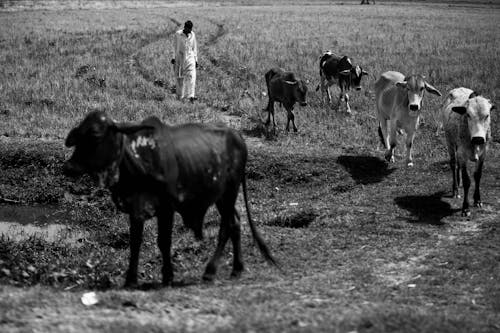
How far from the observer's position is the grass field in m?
6.22

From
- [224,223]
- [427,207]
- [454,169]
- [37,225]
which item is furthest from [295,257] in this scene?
[37,225]

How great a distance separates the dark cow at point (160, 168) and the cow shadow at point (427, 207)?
3.79 metres

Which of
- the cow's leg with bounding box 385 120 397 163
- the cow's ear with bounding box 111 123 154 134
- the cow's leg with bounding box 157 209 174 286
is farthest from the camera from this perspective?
the cow's leg with bounding box 385 120 397 163

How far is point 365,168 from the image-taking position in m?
13.0

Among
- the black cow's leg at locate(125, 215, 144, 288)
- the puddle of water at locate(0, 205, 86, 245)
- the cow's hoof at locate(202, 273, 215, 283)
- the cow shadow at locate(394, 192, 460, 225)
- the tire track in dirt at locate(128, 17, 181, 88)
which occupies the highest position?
the black cow's leg at locate(125, 215, 144, 288)

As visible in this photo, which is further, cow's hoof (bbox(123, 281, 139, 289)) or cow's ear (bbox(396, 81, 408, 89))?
cow's ear (bbox(396, 81, 408, 89))

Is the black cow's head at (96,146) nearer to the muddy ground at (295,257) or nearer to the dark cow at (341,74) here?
the muddy ground at (295,257)

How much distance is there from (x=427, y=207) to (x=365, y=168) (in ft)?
7.05

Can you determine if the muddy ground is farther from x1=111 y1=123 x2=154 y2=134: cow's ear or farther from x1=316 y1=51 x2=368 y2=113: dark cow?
x1=316 y1=51 x2=368 y2=113: dark cow

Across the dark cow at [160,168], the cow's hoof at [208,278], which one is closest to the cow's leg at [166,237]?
the dark cow at [160,168]

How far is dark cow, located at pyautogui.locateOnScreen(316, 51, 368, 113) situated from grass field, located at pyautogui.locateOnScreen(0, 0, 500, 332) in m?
0.47

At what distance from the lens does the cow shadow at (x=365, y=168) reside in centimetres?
1252

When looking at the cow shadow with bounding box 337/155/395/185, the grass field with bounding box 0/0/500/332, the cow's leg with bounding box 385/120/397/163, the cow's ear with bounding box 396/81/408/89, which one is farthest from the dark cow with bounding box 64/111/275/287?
the cow's ear with bounding box 396/81/408/89

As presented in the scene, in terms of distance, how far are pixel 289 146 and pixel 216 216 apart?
4.02 metres
